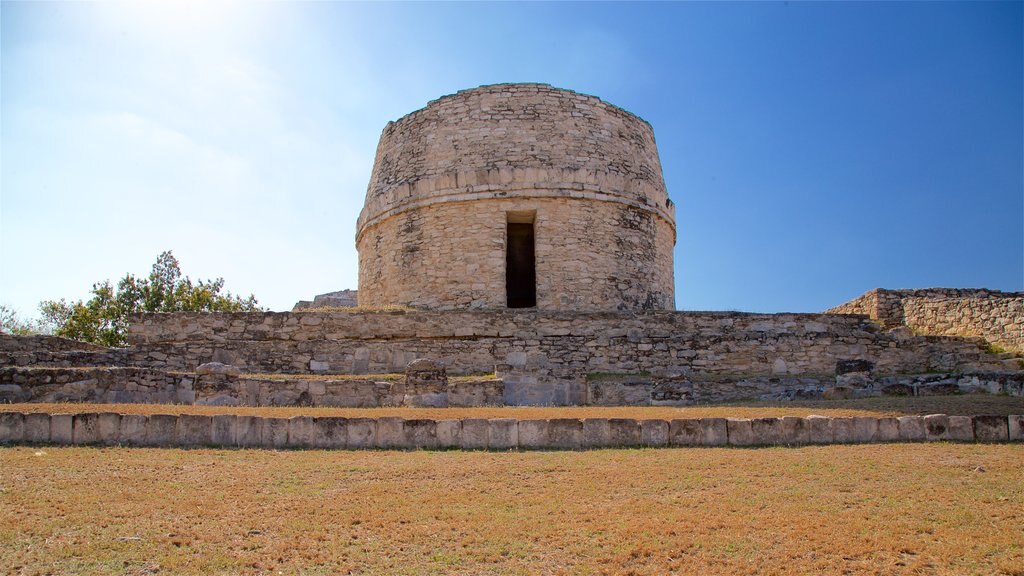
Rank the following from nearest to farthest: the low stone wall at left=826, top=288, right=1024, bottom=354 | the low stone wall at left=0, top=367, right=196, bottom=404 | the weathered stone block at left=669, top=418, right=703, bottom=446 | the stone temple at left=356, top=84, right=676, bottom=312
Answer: the weathered stone block at left=669, top=418, right=703, bottom=446 → the low stone wall at left=0, top=367, right=196, bottom=404 → the low stone wall at left=826, top=288, right=1024, bottom=354 → the stone temple at left=356, top=84, right=676, bottom=312

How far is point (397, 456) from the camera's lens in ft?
24.8

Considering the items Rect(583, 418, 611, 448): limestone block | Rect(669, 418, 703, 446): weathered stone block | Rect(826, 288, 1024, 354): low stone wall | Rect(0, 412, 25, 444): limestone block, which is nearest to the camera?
Rect(0, 412, 25, 444): limestone block

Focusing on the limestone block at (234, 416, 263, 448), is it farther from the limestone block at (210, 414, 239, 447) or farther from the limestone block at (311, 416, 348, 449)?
the limestone block at (311, 416, 348, 449)

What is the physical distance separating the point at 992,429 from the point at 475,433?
19.7 ft

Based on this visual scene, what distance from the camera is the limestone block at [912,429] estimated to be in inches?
333

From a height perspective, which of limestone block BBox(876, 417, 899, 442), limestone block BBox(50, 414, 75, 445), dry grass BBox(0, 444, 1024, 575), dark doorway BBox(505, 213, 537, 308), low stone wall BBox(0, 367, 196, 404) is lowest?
dry grass BBox(0, 444, 1024, 575)

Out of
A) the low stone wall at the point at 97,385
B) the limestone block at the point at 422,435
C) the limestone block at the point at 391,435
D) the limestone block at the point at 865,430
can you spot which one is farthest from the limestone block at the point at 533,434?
the low stone wall at the point at 97,385

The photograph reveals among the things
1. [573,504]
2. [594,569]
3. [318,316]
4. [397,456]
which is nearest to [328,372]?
[318,316]

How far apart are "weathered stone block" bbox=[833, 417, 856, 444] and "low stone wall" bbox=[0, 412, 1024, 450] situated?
15 mm

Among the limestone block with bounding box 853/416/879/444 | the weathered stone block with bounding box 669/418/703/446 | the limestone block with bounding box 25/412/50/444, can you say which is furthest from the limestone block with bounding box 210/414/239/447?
the limestone block with bounding box 853/416/879/444

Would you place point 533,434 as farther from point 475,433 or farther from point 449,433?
point 449,433

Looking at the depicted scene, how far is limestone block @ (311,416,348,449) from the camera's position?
26.1ft

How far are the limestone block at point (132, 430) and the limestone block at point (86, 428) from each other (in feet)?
0.85

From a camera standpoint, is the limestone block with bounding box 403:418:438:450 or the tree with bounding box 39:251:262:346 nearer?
the limestone block with bounding box 403:418:438:450
